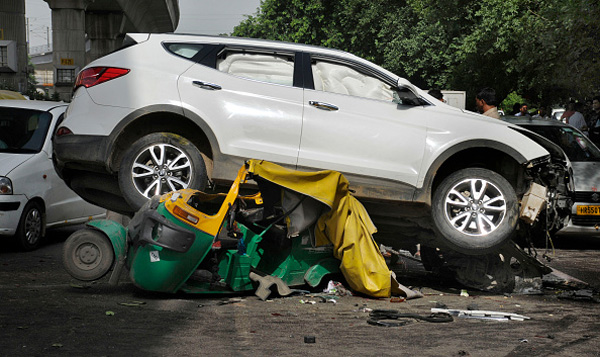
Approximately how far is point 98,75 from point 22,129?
4.12 m

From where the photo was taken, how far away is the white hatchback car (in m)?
11.1

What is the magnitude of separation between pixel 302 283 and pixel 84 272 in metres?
2.03

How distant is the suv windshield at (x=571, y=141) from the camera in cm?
1404

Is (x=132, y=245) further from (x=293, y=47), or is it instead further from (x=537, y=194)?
(x=537, y=194)

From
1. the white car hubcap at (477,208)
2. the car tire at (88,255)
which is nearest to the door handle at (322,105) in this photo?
the white car hubcap at (477,208)

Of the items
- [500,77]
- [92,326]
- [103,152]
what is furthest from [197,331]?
[500,77]

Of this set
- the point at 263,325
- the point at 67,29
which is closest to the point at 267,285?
the point at 263,325

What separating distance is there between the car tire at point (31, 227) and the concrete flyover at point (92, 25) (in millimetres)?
17894

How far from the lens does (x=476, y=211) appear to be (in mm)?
8414

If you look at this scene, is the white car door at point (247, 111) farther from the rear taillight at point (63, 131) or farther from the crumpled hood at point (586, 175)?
the crumpled hood at point (586, 175)

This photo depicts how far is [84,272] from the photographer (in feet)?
26.2

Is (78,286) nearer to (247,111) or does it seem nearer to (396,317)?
(247,111)

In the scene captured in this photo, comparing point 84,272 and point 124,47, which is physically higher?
point 124,47

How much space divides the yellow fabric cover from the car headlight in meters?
4.69
